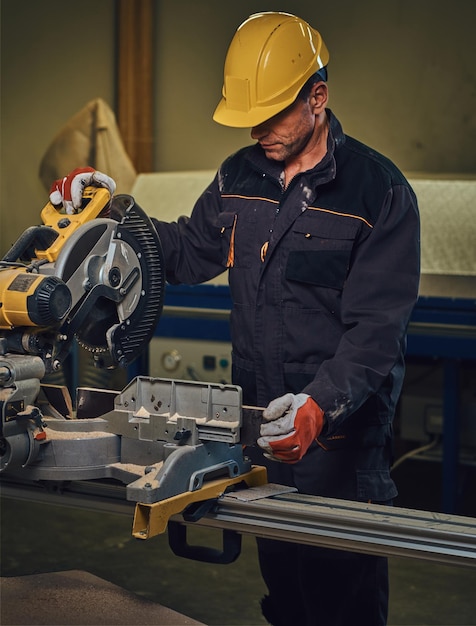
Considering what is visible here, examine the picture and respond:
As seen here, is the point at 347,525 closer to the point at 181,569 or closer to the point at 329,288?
the point at 329,288

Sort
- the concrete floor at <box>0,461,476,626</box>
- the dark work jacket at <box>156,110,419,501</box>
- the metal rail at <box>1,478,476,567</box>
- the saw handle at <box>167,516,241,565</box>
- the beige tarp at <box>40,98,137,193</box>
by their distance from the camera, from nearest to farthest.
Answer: the metal rail at <box>1,478,476,567</box> < the saw handle at <box>167,516,241,565</box> < the dark work jacket at <box>156,110,419,501</box> < the concrete floor at <box>0,461,476,626</box> < the beige tarp at <box>40,98,137,193</box>

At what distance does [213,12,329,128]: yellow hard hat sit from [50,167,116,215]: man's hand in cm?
30

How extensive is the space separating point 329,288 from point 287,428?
43 centimetres

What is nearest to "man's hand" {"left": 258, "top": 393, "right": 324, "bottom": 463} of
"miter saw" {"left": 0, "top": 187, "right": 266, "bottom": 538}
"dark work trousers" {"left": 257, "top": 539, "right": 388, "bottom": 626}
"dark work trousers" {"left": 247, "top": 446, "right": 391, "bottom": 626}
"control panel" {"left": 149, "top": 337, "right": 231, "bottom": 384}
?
"miter saw" {"left": 0, "top": 187, "right": 266, "bottom": 538}

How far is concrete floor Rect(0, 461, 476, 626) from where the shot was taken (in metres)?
3.08

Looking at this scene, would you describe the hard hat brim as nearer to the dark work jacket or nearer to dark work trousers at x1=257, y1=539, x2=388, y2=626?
the dark work jacket

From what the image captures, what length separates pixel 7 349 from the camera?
5.83 ft

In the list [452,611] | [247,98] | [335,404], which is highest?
[247,98]

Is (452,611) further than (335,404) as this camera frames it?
Yes

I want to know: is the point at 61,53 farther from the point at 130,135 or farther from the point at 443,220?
the point at 443,220

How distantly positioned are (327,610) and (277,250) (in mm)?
753

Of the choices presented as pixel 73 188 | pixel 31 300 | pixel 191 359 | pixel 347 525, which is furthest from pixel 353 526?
pixel 191 359

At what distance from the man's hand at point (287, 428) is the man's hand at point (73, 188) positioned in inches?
22.5

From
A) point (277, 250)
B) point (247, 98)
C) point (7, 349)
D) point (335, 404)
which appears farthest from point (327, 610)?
point (247, 98)
